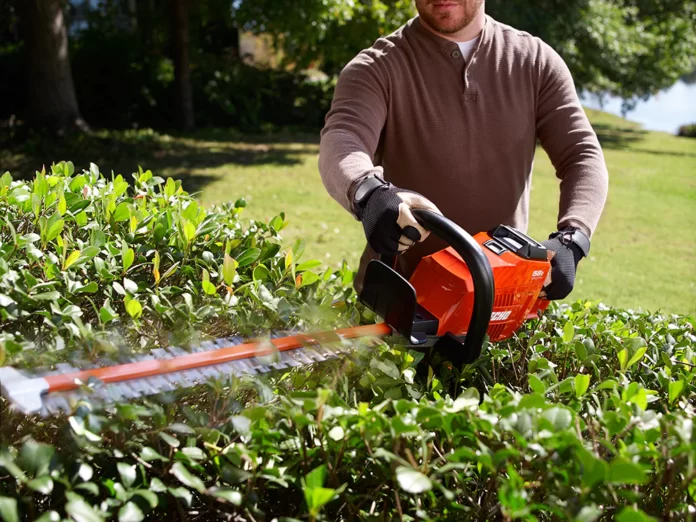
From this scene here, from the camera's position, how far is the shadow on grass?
981cm

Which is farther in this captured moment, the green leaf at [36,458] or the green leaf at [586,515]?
the green leaf at [36,458]

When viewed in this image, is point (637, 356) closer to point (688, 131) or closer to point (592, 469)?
point (592, 469)

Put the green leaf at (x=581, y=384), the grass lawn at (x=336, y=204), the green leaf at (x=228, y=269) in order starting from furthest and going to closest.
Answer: the grass lawn at (x=336, y=204)
the green leaf at (x=228, y=269)
the green leaf at (x=581, y=384)

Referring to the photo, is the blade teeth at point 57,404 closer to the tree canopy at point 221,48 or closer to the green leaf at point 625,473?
the green leaf at point 625,473

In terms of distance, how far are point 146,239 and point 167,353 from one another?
2.45ft

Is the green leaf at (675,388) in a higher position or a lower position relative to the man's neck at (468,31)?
lower

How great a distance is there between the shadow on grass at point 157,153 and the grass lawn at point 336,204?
0.8 inches

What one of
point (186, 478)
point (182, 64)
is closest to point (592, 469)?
point (186, 478)

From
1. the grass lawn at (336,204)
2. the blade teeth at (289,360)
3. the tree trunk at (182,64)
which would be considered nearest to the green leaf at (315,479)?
the blade teeth at (289,360)

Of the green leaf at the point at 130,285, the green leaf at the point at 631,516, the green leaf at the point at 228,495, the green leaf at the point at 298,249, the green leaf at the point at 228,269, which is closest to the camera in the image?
the green leaf at the point at 631,516

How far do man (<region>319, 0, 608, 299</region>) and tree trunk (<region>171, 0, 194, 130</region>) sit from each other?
12332 millimetres

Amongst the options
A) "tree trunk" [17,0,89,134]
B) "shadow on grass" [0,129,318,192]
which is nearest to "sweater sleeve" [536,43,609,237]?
"shadow on grass" [0,129,318,192]

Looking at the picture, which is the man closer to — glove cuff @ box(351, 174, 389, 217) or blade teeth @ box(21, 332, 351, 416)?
glove cuff @ box(351, 174, 389, 217)

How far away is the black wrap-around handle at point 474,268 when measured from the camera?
5.75 ft
